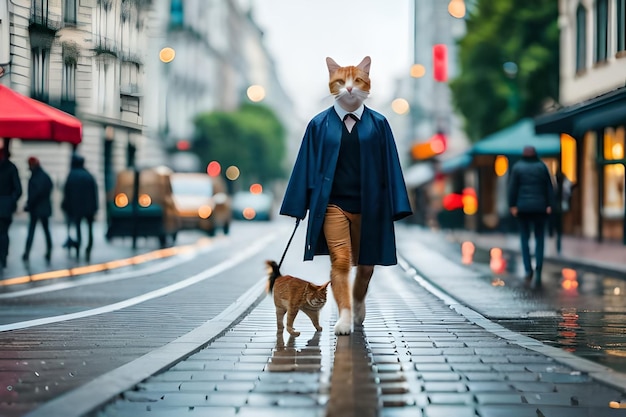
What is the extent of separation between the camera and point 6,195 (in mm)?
15531

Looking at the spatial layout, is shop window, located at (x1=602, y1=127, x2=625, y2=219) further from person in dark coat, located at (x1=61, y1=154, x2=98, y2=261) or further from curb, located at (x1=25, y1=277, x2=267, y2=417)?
curb, located at (x1=25, y1=277, x2=267, y2=417)

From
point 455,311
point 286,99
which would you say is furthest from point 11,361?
point 286,99

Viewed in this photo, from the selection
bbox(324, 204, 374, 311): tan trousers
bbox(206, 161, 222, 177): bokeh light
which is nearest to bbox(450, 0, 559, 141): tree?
bbox(206, 161, 222, 177): bokeh light

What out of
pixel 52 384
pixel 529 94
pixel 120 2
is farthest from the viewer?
pixel 529 94

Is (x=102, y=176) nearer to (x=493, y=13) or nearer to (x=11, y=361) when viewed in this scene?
(x=493, y=13)

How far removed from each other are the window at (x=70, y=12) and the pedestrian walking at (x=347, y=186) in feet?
26.0

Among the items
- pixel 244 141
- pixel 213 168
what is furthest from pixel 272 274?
pixel 244 141

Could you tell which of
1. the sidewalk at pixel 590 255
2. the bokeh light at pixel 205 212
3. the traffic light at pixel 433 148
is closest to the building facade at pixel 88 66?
the bokeh light at pixel 205 212

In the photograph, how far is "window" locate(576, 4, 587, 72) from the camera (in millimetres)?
30953

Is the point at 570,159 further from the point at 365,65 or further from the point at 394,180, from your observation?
the point at 365,65

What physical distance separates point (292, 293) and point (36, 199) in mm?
11610

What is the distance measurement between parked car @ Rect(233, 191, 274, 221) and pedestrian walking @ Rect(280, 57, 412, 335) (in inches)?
1760

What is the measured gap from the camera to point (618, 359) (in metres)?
6.91

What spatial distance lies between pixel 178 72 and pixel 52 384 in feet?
223
